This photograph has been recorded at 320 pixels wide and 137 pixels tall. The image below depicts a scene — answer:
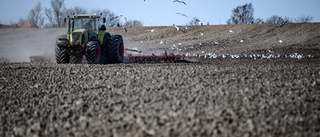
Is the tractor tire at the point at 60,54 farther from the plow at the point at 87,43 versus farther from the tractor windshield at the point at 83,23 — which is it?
the tractor windshield at the point at 83,23

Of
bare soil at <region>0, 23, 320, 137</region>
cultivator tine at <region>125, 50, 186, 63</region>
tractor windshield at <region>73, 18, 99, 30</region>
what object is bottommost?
bare soil at <region>0, 23, 320, 137</region>

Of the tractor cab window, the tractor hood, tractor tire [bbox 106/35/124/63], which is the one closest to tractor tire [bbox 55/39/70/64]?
the tractor hood

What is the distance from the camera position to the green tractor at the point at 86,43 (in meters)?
11.9

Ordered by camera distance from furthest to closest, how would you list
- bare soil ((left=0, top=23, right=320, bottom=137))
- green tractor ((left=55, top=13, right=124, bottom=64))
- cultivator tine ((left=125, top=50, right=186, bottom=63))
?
cultivator tine ((left=125, top=50, right=186, bottom=63))
green tractor ((left=55, top=13, right=124, bottom=64))
bare soil ((left=0, top=23, right=320, bottom=137))

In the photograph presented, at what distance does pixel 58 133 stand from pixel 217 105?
2399 millimetres

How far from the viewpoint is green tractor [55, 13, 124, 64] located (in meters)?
11.9

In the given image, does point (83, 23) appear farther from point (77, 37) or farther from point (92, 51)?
point (92, 51)

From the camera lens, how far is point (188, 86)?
20.1 ft

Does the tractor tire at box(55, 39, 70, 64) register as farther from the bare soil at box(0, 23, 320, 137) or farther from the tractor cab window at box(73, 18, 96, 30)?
the bare soil at box(0, 23, 320, 137)

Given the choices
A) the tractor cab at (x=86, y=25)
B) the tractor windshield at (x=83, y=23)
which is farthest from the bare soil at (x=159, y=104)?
the tractor windshield at (x=83, y=23)

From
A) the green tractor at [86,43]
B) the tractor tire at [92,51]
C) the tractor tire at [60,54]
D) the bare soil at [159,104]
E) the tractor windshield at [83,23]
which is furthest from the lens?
the tractor windshield at [83,23]

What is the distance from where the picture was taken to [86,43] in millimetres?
12469

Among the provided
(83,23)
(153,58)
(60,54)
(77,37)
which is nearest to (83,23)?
(83,23)

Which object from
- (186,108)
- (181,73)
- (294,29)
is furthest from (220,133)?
(294,29)
